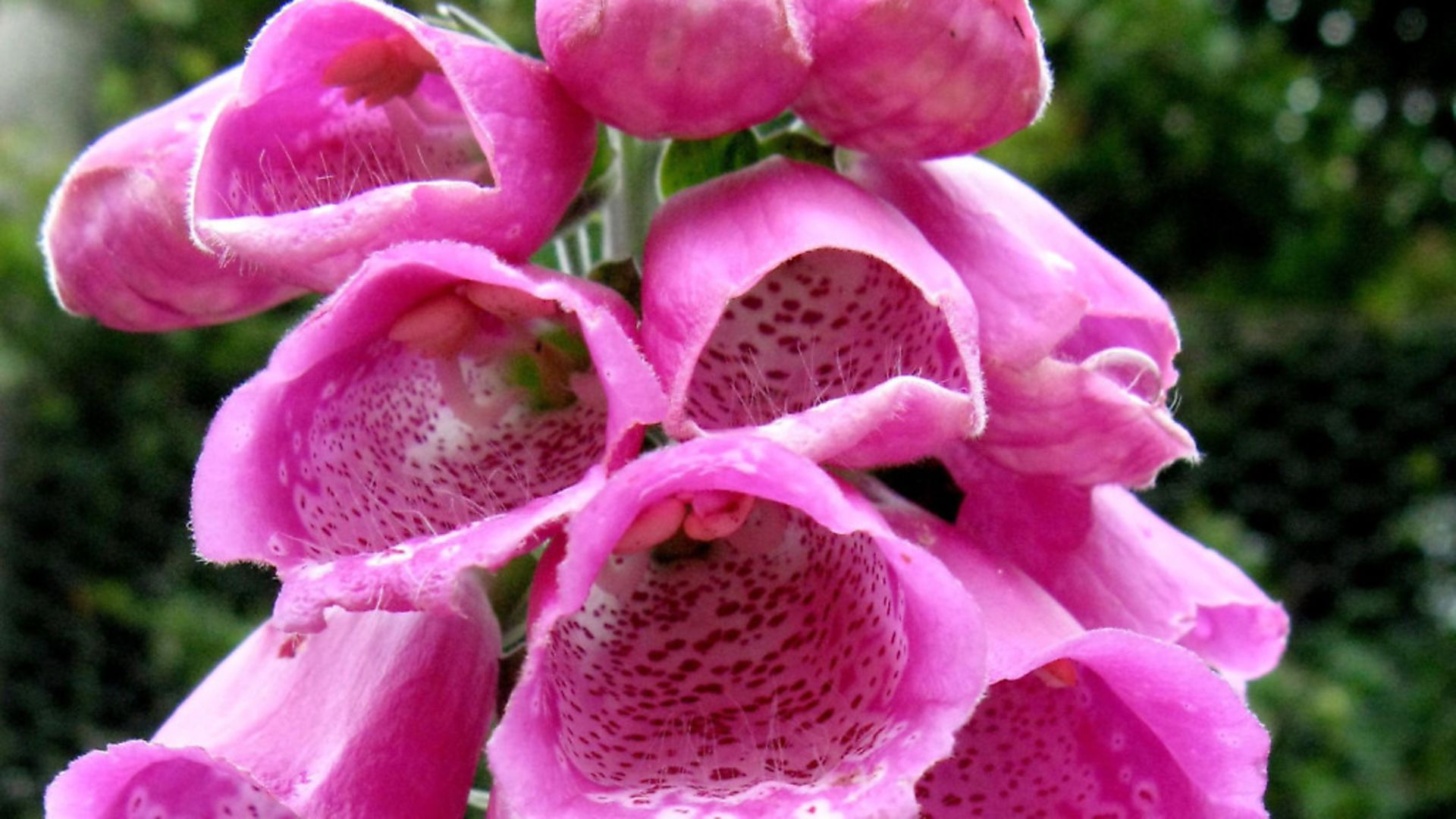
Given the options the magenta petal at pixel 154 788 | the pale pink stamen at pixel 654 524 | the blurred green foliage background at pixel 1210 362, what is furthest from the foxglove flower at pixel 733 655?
the blurred green foliage background at pixel 1210 362

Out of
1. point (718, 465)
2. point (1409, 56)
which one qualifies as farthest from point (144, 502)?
point (1409, 56)

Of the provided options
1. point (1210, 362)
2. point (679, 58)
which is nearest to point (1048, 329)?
point (679, 58)

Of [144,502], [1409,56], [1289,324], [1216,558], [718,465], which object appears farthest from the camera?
[1409,56]

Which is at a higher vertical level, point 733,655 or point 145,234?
point 145,234

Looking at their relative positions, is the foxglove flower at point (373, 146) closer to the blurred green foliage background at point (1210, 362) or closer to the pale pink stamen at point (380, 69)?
the pale pink stamen at point (380, 69)

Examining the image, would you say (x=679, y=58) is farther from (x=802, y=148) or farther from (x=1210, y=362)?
(x=1210, y=362)

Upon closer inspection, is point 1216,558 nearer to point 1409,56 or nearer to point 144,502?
point 144,502

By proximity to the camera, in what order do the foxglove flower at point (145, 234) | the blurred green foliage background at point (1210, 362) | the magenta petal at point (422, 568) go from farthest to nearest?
the blurred green foliage background at point (1210, 362)
the foxglove flower at point (145, 234)
the magenta petal at point (422, 568)
